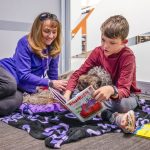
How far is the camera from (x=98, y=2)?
238 centimetres

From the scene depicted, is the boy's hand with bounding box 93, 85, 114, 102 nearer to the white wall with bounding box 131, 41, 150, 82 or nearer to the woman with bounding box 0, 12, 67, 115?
the woman with bounding box 0, 12, 67, 115

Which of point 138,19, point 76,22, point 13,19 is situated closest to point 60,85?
point 13,19

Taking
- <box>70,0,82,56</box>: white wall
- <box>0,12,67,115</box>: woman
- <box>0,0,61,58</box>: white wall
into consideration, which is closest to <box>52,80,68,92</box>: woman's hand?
<box>0,12,67,115</box>: woman

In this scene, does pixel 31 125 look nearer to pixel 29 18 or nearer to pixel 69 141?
pixel 69 141

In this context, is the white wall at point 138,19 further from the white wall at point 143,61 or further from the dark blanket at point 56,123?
the dark blanket at point 56,123

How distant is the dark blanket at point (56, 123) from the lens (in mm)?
959

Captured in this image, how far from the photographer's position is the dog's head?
4.10 ft

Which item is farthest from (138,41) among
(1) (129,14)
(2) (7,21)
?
(2) (7,21)

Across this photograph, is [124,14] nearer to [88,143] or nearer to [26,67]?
[26,67]

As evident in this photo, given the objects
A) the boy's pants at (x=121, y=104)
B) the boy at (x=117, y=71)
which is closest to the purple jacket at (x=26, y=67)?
the boy at (x=117, y=71)

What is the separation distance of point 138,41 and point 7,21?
1.07 meters

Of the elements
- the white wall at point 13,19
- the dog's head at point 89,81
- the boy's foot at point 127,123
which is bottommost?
the boy's foot at point 127,123

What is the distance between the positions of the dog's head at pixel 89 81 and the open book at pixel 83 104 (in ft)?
0.59

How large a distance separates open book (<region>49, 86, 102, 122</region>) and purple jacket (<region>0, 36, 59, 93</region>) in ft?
1.39
